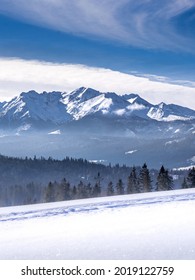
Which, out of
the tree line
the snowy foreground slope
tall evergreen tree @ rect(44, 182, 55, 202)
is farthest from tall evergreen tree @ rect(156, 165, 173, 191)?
the snowy foreground slope

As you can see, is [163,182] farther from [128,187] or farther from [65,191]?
[65,191]

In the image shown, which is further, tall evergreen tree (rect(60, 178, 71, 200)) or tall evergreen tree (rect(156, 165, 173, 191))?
tall evergreen tree (rect(60, 178, 71, 200))

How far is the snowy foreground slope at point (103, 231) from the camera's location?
14.8 meters

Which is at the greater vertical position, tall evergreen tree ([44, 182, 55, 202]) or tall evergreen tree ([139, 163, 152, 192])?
tall evergreen tree ([139, 163, 152, 192])

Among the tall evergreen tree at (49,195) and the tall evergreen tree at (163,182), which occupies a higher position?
the tall evergreen tree at (163,182)

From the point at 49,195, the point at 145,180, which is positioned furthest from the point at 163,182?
the point at 49,195

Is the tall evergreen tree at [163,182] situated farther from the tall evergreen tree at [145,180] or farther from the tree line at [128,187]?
the tall evergreen tree at [145,180]

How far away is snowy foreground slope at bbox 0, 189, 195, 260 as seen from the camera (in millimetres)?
14758

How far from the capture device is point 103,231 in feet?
59.9

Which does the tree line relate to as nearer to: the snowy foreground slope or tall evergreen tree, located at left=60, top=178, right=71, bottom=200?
tall evergreen tree, located at left=60, top=178, right=71, bottom=200

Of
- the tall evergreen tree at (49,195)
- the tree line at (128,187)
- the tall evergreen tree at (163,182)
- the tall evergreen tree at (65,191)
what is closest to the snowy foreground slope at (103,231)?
the tree line at (128,187)
